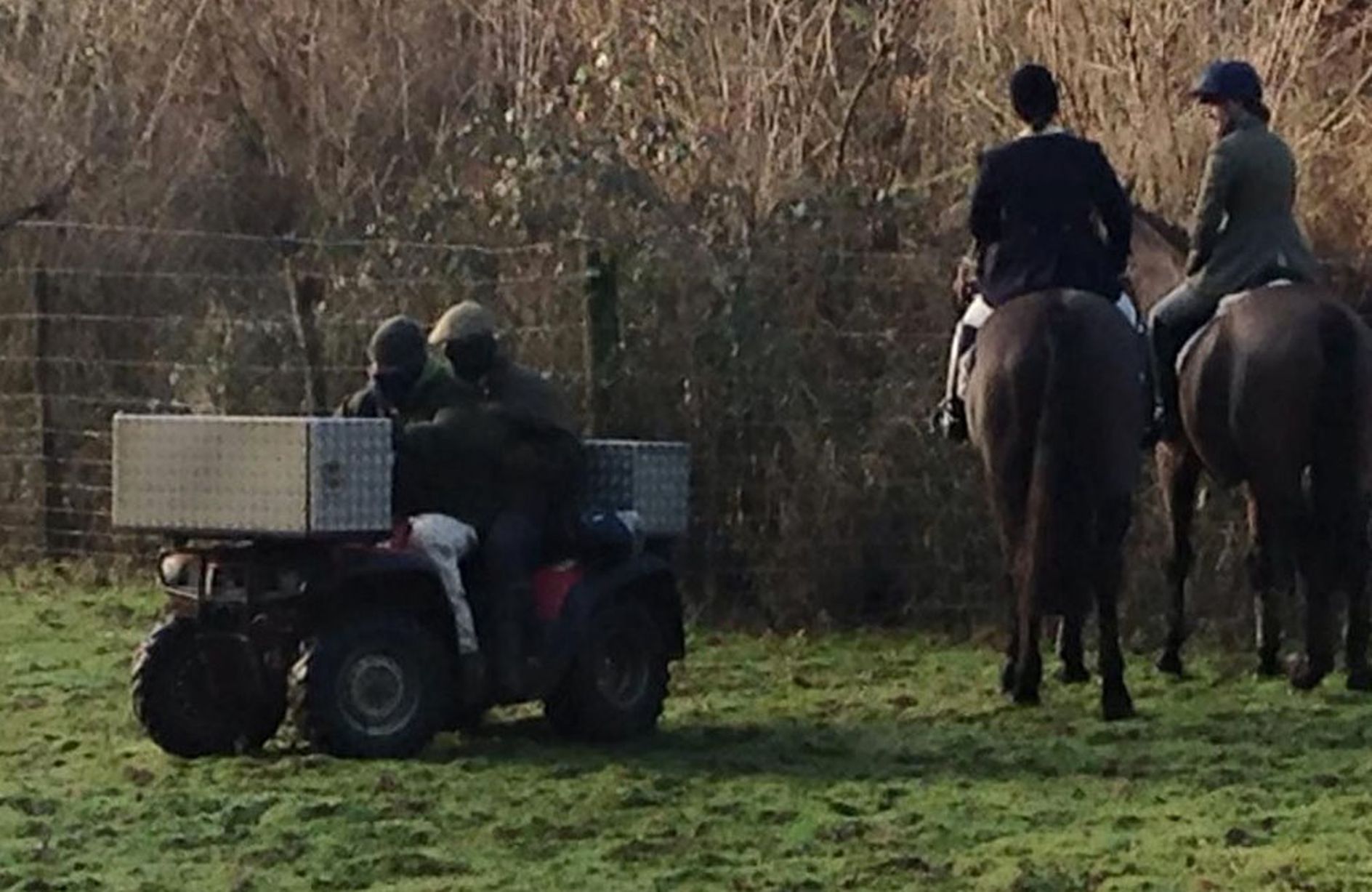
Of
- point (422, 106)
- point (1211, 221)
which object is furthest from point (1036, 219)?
point (422, 106)

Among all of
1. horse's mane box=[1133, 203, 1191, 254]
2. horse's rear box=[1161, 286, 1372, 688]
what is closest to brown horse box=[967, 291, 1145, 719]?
horse's rear box=[1161, 286, 1372, 688]

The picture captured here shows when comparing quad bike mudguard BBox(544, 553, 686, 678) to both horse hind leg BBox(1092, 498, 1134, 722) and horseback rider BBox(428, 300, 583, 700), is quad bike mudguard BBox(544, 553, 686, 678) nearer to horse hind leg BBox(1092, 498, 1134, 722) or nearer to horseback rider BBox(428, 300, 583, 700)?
horseback rider BBox(428, 300, 583, 700)

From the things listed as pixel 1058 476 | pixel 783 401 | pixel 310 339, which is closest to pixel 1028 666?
pixel 1058 476

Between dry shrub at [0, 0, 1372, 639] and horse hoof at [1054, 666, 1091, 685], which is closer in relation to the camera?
horse hoof at [1054, 666, 1091, 685]

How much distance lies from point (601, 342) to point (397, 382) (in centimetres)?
420

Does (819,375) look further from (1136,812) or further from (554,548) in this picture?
(1136,812)

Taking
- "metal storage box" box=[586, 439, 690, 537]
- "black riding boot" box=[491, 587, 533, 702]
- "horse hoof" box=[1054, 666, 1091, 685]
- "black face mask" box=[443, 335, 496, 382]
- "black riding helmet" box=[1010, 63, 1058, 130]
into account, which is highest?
"black riding helmet" box=[1010, 63, 1058, 130]

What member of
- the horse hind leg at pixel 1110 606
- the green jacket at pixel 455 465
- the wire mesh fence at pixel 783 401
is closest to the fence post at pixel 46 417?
the wire mesh fence at pixel 783 401

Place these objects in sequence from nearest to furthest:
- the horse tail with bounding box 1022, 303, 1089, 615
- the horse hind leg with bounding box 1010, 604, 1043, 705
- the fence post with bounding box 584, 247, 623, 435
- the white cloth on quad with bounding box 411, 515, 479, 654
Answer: the white cloth on quad with bounding box 411, 515, 479, 654 < the horse tail with bounding box 1022, 303, 1089, 615 < the horse hind leg with bounding box 1010, 604, 1043, 705 < the fence post with bounding box 584, 247, 623, 435

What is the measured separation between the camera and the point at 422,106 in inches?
886

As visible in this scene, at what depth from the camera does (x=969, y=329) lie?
41.9 feet

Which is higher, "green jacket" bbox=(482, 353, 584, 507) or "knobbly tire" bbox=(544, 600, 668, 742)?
"green jacket" bbox=(482, 353, 584, 507)

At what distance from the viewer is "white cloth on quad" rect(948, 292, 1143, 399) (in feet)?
41.4

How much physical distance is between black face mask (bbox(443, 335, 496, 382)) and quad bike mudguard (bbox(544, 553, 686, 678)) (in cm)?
81
